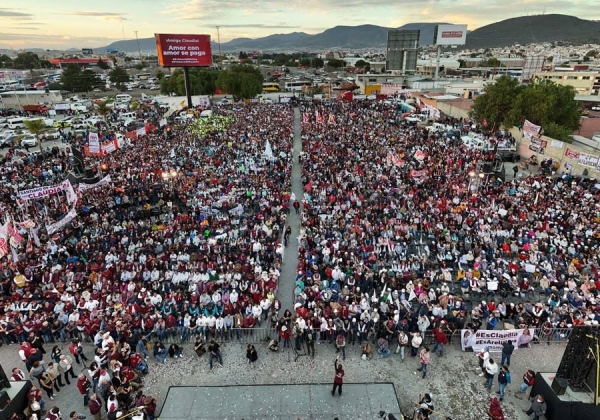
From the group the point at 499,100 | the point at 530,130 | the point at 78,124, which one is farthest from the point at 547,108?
the point at 78,124

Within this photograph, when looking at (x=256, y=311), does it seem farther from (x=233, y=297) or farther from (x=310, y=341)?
(x=310, y=341)

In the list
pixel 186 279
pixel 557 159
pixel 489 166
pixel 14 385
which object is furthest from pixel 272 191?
pixel 557 159

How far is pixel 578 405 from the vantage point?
8812 millimetres

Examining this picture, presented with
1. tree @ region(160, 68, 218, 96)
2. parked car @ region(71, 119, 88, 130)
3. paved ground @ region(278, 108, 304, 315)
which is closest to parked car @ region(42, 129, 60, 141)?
parked car @ region(71, 119, 88, 130)

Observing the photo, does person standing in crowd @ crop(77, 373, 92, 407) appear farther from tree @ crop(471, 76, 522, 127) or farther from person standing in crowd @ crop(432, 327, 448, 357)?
tree @ crop(471, 76, 522, 127)

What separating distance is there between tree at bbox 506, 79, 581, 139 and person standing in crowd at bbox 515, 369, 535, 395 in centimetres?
2715

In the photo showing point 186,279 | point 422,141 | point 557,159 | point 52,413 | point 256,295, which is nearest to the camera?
point 52,413

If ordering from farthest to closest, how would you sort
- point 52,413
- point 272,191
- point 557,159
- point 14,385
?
point 557,159
point 272,191
point 14,385
point 52,413

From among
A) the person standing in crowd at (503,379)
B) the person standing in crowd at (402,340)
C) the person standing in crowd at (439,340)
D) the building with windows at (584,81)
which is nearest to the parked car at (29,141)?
the person standing in crowd at (402,340)

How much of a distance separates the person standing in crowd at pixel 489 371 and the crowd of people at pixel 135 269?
660 cm

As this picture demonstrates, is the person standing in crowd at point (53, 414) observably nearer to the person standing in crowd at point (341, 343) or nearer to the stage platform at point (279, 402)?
the stage platform at point (279, 402)

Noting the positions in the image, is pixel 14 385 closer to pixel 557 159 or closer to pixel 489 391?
pixel 489 391

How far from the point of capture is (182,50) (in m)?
54.8

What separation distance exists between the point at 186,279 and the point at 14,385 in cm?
603
